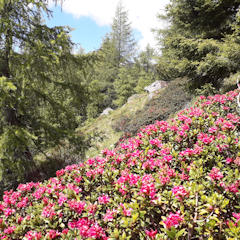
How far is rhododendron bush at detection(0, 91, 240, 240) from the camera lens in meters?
1.63

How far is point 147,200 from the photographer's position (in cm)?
186

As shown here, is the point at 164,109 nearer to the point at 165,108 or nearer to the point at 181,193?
the point at 165,108

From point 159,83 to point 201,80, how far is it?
28.1 ft

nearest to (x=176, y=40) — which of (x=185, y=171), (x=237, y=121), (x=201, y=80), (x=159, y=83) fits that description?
(x=201, y=80)

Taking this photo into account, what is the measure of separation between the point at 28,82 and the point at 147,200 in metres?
4.69

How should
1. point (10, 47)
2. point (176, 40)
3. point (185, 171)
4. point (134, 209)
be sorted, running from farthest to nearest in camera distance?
point (176, 40), point (10, 47), point (185, 171), point (134, 209)

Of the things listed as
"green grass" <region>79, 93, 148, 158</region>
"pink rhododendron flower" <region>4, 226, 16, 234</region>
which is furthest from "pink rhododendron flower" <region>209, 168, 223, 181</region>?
"green grass" <region>79, 93, 148, 158</region>

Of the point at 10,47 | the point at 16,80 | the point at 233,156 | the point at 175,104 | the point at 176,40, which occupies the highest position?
the point at 10,47

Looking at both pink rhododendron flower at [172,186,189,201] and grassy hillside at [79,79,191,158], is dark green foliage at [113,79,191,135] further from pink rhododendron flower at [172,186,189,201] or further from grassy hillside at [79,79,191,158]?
pink rhododendron flower at [172,186,189,201]

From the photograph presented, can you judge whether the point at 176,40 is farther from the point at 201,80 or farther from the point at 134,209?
the point at 134,209

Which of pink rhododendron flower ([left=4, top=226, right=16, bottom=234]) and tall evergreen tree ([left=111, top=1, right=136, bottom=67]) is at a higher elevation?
tall evergreen tree ([left=111, top=1, right=136, bottom=67])

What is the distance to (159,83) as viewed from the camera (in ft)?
54.7

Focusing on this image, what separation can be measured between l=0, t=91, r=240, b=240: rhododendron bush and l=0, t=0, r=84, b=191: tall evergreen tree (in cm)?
208

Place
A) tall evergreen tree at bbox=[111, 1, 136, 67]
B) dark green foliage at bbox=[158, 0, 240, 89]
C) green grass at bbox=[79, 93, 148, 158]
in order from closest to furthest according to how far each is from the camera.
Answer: dark green foliage at bbox=[158, 0, 240, 89] → green grass at bbox=[79, 93, 148, 158] → tall evergreen tree at bbox=[111, 1, 136, 67]
